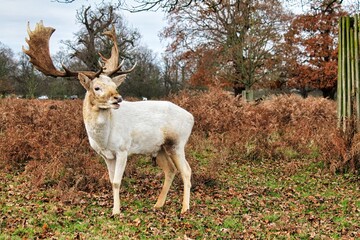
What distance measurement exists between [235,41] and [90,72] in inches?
935

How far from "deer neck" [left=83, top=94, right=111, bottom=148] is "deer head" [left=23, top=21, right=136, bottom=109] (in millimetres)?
106

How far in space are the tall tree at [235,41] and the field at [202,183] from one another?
15.2 meters

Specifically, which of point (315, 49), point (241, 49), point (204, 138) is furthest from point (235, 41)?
point (204, 138)

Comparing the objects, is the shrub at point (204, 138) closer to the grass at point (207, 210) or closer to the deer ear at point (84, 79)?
the grass at point (207, 210)

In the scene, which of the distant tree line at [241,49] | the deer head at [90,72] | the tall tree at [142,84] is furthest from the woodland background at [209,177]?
the tall tree at [142,84]

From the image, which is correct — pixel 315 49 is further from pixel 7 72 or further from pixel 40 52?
pixel 40 52

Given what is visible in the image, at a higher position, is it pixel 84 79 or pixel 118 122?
pixel 84 79

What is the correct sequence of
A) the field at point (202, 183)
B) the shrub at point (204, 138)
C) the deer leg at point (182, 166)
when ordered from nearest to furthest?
1. the field at point (202, 183)
2. the deer leg at point (182, 166)
3. the shrub at point (204, 138)

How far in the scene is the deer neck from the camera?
6.72 m

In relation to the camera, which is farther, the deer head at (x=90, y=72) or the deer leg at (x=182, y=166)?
the deer leg at (x=182, y=166)

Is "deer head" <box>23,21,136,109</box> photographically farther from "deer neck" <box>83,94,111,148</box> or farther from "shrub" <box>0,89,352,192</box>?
"shrub" <box>0,89,352,192</box>

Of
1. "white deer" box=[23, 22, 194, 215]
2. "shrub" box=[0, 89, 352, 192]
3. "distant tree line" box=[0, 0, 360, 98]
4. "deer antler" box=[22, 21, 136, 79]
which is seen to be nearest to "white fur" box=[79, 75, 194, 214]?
"white deer" box=[23, 22, 194, 215]

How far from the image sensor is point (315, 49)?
121 feet

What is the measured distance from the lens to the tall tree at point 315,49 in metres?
36.0
